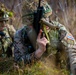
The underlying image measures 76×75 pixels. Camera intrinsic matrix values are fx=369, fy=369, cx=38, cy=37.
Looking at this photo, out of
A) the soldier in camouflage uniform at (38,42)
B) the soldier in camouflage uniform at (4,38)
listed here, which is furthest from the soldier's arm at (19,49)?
the soldier in camouflage uniform at (4,38)

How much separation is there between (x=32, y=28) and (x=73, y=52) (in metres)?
0.55

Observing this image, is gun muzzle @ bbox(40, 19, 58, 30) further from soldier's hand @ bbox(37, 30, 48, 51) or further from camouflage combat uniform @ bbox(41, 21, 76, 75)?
soldier's hand @ bbox(37, 30, 48, 51)

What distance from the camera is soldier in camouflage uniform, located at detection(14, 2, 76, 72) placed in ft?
11.7

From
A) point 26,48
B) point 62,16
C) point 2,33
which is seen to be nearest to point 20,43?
point 26,48

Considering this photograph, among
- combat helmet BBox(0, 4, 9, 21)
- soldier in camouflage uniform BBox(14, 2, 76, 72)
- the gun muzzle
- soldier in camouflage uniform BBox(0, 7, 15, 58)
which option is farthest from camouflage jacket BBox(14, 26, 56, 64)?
combat helmet BBox(0, 4, 9, 21)

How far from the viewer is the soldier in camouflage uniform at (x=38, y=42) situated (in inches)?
141

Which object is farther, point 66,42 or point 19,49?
point 19,49

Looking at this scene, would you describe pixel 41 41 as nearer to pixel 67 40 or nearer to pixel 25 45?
pixel 67 40

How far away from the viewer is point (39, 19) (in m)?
3.65

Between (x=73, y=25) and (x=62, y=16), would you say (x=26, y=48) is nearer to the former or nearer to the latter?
(x=73, y=25)

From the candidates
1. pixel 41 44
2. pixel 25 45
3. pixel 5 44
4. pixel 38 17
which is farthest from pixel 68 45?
pixel 5 44

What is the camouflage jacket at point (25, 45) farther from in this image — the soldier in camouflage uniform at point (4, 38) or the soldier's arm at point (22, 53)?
the soldier in camouflage uniform at point (4, 38)

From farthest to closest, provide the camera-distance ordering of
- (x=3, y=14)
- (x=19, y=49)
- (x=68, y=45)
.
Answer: (x=3, y=14) → (x=19, y=49) → (x=68, y=45)

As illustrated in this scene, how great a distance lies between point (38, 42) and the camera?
3635 mm
